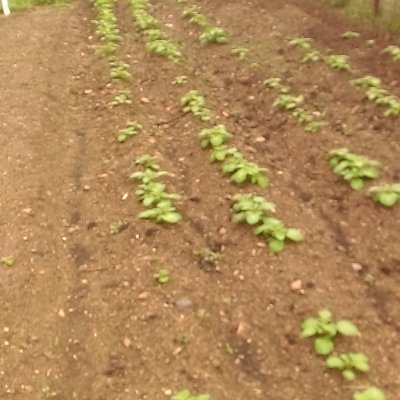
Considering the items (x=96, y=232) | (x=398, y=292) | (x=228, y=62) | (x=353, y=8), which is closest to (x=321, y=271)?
(x=398, y=292)

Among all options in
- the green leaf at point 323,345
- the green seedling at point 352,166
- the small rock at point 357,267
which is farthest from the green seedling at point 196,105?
the green leaf at point 323,345

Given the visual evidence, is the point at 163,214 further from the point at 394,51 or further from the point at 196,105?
the point at 394,51

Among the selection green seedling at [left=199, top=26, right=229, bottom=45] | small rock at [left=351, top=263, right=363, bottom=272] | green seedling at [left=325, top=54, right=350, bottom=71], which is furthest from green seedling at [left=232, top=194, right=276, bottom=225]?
green seedling at [left=199, top=26, right=229, bottom=45]

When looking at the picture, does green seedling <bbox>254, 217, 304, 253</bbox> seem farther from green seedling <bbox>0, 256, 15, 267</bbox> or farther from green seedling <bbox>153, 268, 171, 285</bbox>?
green seedling <bbox>0, 256, 15, 267</bbox>

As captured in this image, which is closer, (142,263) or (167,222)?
(142,263)

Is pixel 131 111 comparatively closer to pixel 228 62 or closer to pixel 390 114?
pixel 228 62

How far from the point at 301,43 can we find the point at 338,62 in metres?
0.88

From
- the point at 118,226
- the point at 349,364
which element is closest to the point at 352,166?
the point at 118,226

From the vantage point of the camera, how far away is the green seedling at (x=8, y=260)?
470 centimetres

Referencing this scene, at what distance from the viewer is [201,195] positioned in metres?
5.40

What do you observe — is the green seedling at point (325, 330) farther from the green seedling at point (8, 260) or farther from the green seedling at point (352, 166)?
the green seedling at point (8, 260)

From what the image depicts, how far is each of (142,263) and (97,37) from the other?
5728 mm

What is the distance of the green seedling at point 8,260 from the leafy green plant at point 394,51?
17.1ft

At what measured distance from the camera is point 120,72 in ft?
25.2
